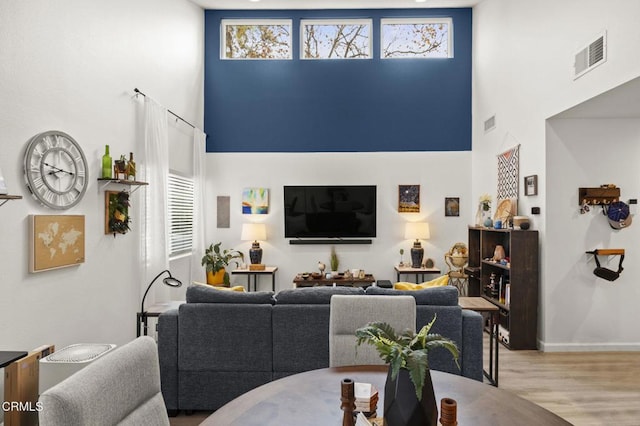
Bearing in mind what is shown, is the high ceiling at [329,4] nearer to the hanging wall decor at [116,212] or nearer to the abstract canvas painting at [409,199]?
the abstract canvas painting at [409,199]

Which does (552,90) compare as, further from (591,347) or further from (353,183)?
(353,183)

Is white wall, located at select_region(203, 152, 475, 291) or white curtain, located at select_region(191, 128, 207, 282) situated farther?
white wall, located at select_region(203, 152, 475, 291)

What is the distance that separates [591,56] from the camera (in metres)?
3.52

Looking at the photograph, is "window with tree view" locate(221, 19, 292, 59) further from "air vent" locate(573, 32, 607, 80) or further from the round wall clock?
"air vent" locate(573, 32, 607, 80)

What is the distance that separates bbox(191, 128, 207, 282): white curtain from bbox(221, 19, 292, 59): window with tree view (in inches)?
65.4

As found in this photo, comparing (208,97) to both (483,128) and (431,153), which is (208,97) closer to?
(431,153)

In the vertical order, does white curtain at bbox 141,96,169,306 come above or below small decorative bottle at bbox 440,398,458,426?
above

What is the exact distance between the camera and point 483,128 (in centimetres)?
614

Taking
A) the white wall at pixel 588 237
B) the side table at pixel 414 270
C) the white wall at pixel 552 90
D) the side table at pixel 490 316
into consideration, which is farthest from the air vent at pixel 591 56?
the side table at pixel 414 270

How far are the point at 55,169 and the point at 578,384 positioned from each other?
478cm

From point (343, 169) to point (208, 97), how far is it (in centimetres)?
266

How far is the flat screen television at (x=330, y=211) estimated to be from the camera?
6.52 m

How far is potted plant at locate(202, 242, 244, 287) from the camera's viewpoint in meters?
6.05

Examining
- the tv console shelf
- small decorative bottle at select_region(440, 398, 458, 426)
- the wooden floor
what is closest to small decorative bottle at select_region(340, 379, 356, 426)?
small decorative bottle at select_region(440, 398, 458, 426)
